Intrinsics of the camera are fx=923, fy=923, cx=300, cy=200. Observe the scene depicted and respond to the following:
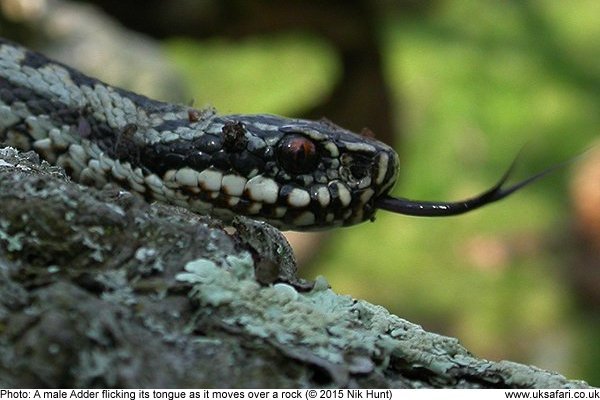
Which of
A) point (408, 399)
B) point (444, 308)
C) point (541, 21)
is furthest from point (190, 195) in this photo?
point (541, 21)

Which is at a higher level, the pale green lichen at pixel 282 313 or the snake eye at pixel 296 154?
the snake eye at pixel 296 154

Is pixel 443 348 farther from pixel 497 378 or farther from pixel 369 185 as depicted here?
pixel 369 185

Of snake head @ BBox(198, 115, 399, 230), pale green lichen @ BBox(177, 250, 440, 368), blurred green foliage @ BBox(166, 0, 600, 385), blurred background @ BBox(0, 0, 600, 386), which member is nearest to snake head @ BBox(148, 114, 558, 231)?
snake head @ BBox(198, 115, 399, 230)

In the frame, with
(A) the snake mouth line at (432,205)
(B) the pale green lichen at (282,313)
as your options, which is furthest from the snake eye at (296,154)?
(B) the pale green lichen at (282,313)

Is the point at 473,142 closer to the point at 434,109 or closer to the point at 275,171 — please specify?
the point at 434,109

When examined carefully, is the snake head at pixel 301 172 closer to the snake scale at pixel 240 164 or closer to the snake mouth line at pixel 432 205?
the snake scale at pixel 240 164

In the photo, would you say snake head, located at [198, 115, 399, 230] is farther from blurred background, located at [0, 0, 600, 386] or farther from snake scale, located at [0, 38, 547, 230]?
blurred background, located at [0, 0, 600, 386]
